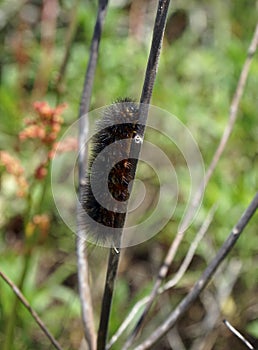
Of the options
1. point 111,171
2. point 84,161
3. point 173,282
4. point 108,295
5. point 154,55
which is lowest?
point 173,282

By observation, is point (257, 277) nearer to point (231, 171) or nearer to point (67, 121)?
point (231, 171)

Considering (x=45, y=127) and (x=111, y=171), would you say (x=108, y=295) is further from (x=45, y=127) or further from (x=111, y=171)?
(x=45, y=127)

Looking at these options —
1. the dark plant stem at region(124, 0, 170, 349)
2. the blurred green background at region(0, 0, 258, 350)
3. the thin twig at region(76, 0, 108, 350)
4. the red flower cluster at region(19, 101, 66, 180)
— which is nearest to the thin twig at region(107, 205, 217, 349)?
the thin twig at region(76, 0, 108, 350)

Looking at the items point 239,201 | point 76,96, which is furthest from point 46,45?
point 239,201

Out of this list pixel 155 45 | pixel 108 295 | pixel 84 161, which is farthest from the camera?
pixel 84 161

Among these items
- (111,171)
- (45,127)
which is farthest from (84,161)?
(111,171)

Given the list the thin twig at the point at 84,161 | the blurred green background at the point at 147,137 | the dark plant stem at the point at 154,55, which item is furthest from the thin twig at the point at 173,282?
the dark plant stem at the point at 154,55

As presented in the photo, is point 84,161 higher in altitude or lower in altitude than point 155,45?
lower
